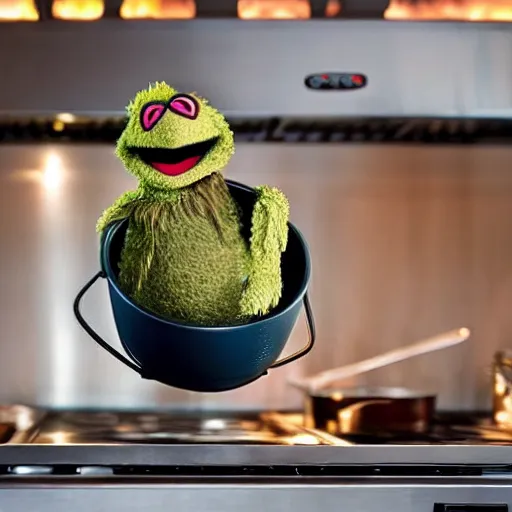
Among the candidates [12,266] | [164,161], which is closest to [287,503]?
[164,161]

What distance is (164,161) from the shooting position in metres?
0.61

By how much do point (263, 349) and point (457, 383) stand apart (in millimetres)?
369

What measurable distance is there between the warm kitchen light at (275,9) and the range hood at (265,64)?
15 millimetres

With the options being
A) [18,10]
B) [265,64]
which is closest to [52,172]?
[18,10]

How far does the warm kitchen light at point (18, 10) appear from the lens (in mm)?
848

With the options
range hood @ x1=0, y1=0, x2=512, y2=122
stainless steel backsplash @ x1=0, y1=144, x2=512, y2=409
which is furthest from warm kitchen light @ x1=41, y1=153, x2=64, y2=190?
range hood @ x1=0, y1=0, x2=512, y2=122

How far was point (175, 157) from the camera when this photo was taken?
61 cm

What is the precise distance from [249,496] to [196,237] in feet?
0.80

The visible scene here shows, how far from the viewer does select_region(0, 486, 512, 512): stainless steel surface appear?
720 mm

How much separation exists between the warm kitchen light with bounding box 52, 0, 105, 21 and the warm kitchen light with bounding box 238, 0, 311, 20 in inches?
5.8

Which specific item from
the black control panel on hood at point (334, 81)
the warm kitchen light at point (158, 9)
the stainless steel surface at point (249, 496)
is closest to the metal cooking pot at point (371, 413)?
the stainless steel surface at point (249, 496)

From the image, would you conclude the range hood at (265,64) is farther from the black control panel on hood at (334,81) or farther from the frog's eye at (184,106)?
the frog's eye at (184,106)

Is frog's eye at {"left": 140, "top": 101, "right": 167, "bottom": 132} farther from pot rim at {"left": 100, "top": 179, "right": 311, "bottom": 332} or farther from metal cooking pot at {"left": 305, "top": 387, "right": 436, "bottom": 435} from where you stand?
metal cooking pot at {"left": 305, "top": 387, "right": 436, "bottom": 435}

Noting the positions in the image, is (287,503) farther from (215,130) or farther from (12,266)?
(12,266)
